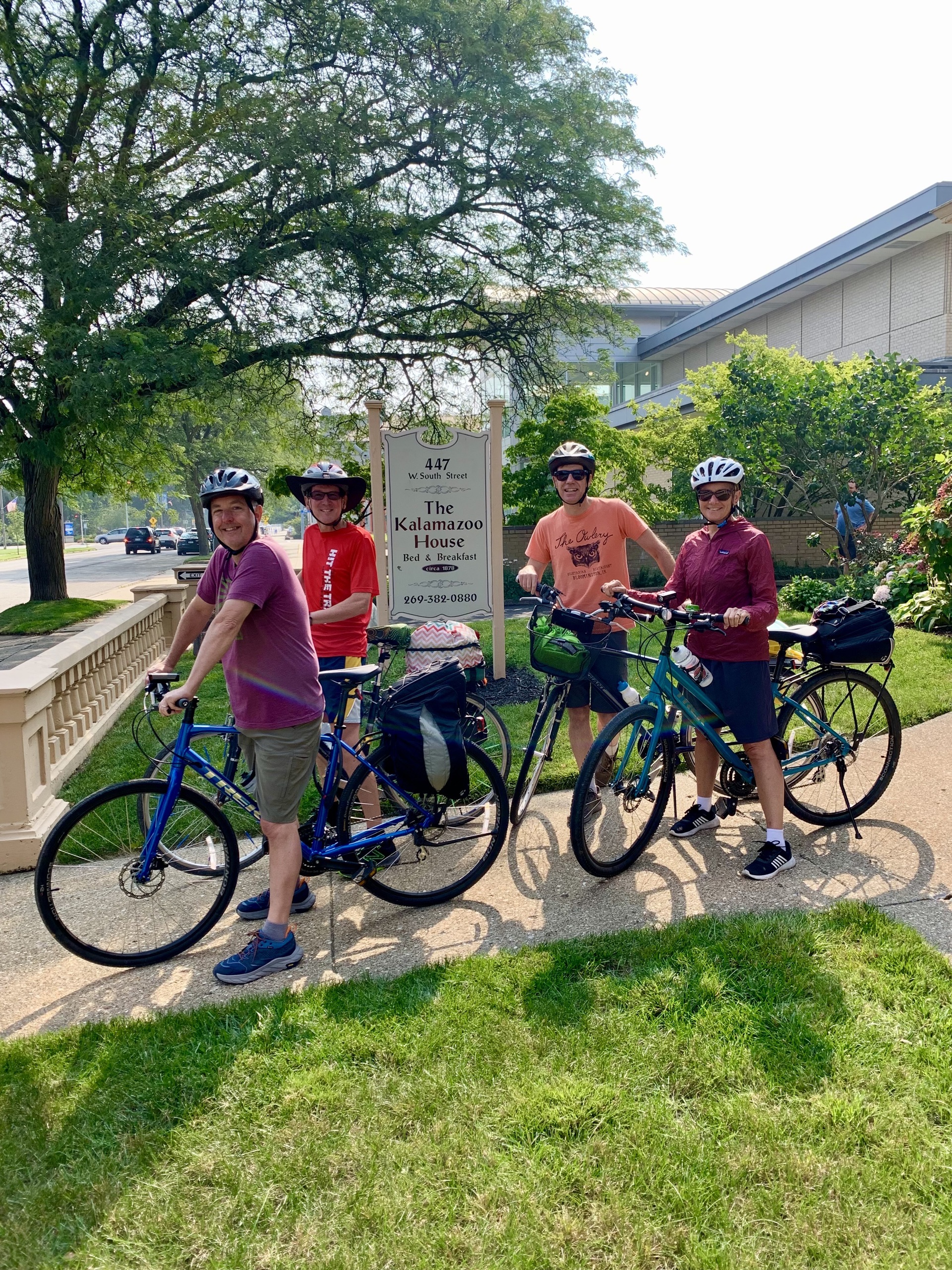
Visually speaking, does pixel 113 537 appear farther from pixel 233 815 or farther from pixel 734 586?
pixel 734 586

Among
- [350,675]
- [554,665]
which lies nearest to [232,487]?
[350,675]

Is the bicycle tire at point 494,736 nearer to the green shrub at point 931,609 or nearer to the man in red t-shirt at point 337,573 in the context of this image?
the man in red t-shirt at point 337,573

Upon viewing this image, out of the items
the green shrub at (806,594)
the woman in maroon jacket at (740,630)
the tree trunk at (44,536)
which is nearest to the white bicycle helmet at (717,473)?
the woman in maroon jacket at (740,630)

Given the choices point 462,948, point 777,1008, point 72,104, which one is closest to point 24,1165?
point 462,948

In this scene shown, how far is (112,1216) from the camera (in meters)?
2.29

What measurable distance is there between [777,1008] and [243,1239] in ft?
5.98

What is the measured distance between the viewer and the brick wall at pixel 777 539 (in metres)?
20.4

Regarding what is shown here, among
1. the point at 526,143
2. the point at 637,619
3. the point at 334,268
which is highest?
the point at 526,143

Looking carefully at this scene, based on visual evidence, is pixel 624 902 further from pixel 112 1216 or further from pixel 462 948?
pixel 112 1216

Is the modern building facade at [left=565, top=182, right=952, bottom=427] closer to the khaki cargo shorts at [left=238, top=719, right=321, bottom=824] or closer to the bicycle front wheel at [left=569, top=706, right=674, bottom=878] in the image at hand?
the bicycle front wheel at [left=569, top=706, right=674, bottom=878]

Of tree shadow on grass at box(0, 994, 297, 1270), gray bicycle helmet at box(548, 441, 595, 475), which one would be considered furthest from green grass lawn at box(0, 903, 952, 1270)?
gray bicycle helmet at box(548, 441, 595, 475)

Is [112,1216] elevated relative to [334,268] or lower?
lower

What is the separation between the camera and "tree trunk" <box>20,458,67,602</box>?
1420cm

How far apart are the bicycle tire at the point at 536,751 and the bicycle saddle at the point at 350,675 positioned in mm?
1081
